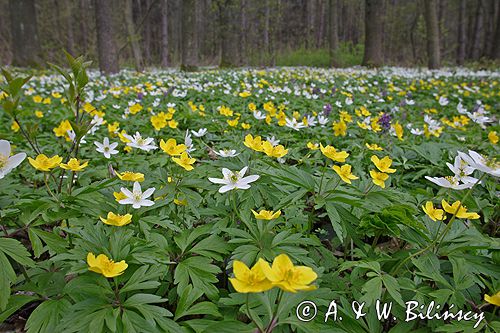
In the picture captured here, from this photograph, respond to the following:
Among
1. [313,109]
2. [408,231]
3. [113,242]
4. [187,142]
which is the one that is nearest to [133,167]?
[187,142]

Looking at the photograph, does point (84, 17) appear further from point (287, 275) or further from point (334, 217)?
point (287, 275)

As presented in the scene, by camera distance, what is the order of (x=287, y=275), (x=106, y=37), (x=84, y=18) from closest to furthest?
(x=287, y=275), (x=106, y=37), (x=84, y=18)

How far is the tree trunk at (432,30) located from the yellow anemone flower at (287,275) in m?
14.4

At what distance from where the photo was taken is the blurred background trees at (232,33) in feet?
48.3

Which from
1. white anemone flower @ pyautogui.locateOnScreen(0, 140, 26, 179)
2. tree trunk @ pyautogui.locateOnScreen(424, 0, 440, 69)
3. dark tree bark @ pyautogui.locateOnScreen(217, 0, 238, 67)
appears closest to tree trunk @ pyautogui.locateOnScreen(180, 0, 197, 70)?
dark tree bark @ pyautogui.locateOnScreen(217, 0, 238, 67)

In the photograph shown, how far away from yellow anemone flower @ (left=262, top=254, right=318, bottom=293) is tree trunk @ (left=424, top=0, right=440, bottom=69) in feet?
47.3

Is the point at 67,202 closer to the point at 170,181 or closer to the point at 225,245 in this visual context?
the point at 170,181

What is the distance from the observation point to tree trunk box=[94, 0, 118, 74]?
34.1 feet

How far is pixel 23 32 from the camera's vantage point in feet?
50.5

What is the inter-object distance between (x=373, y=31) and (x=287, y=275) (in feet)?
53.2

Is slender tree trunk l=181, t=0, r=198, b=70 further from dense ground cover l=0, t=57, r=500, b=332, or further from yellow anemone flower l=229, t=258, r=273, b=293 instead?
yellow anemone flower l=229, t=258, r=273, b=293

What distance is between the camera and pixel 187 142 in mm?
2023

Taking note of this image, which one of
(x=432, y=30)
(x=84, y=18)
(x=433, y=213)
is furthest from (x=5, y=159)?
(x=84, y=18)

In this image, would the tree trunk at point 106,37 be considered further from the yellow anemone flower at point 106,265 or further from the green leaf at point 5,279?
the yellow anemone flower at point 106,265
